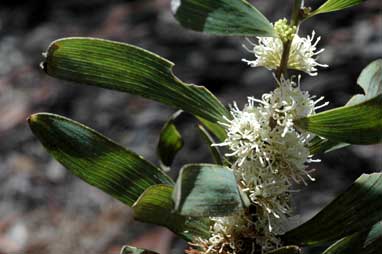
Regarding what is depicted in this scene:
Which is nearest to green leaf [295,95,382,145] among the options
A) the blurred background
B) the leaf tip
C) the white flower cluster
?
the white flower cluster

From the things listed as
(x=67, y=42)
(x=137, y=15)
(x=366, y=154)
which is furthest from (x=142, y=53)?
(x=137, y=15)

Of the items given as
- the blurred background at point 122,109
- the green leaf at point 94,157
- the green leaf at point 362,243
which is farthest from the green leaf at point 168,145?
the blurred background at point 122,109

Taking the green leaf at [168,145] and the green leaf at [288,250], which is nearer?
the green leaf at [288,250]

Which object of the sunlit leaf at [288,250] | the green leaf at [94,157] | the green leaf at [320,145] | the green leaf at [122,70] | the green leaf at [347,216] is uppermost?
the green leaf at [122,70]

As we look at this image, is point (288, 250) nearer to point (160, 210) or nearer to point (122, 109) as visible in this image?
point (160, 210)

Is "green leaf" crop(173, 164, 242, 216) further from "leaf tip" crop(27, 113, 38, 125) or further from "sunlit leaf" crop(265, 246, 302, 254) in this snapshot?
"leaf tip" crop(27, 113, 38, 125)

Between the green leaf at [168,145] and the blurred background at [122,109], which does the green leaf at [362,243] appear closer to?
the green leaf at [168,145]
